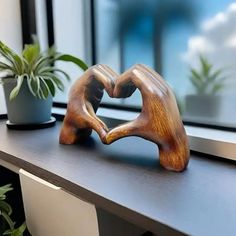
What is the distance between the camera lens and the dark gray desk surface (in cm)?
55

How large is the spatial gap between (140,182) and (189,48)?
679 millimetres

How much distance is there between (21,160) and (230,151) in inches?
23.6

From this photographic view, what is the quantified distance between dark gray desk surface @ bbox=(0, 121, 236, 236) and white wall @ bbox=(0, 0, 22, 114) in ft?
2.75

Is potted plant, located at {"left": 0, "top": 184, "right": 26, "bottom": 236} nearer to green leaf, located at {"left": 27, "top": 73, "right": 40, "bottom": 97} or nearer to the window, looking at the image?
green leaf, located at {"left": 27, "top": 73, "right": 40, "bottom": 97}

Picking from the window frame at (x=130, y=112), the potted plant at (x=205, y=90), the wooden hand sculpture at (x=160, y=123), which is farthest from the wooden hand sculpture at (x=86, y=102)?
the potted plant at (x=205, y=90)

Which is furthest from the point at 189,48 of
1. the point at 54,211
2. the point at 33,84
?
the point at 54,211

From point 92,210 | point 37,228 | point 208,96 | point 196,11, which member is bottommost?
point 37,228

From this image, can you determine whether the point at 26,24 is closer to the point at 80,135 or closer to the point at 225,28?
the point at 80,135

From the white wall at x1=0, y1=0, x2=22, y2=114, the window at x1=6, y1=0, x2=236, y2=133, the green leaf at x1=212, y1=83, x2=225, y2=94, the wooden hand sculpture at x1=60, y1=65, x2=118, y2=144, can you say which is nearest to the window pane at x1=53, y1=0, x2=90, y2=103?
the window at x1=6, y1=0, x2=236, y2=133

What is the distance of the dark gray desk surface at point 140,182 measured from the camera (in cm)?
55

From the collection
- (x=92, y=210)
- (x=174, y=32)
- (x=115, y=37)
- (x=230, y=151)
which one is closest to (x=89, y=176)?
(x=92, y=210)

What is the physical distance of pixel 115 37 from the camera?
5.17ft

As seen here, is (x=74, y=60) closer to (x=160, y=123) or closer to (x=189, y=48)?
(x=189, y=48)

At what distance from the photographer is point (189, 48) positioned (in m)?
1.21
